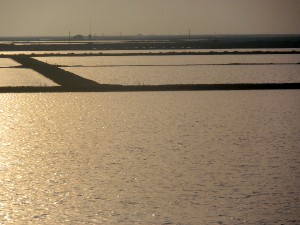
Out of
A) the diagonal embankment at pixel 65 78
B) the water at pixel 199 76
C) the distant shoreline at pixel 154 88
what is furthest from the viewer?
the water at pixel 199 76

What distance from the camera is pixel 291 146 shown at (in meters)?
15.6

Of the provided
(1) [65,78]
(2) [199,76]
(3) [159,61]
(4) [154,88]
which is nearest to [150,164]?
(4) [154,88]

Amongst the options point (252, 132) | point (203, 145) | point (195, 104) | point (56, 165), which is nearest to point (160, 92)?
point (195, 104)

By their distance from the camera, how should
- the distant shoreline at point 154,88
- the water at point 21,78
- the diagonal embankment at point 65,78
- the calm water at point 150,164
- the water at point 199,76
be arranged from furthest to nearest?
the water at point 199,76
the water at point 21,78
the diagonal embankment at point 65,78
the distant shoreline at point 154,88
the calm water at point 150,164

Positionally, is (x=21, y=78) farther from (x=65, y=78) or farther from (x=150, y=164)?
(x=150, y=164)

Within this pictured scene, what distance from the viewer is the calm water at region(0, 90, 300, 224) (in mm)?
10141

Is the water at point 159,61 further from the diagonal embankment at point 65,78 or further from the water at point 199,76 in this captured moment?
the water at point 199,76

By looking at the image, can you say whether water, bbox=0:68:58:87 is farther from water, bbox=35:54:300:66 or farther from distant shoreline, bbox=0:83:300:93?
water, bbox=35:54:300:66

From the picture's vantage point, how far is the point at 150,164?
13602 mm

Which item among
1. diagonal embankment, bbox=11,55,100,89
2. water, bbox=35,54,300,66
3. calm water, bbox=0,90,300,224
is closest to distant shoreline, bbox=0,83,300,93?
diagonal embankment, bbox=11,55,100,89

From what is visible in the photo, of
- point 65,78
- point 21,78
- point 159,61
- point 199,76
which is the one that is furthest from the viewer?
point 159,61

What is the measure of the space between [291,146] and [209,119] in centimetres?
509

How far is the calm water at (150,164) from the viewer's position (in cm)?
1014

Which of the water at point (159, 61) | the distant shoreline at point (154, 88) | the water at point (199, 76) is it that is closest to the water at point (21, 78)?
the distant shoreline at point (154, 88)
